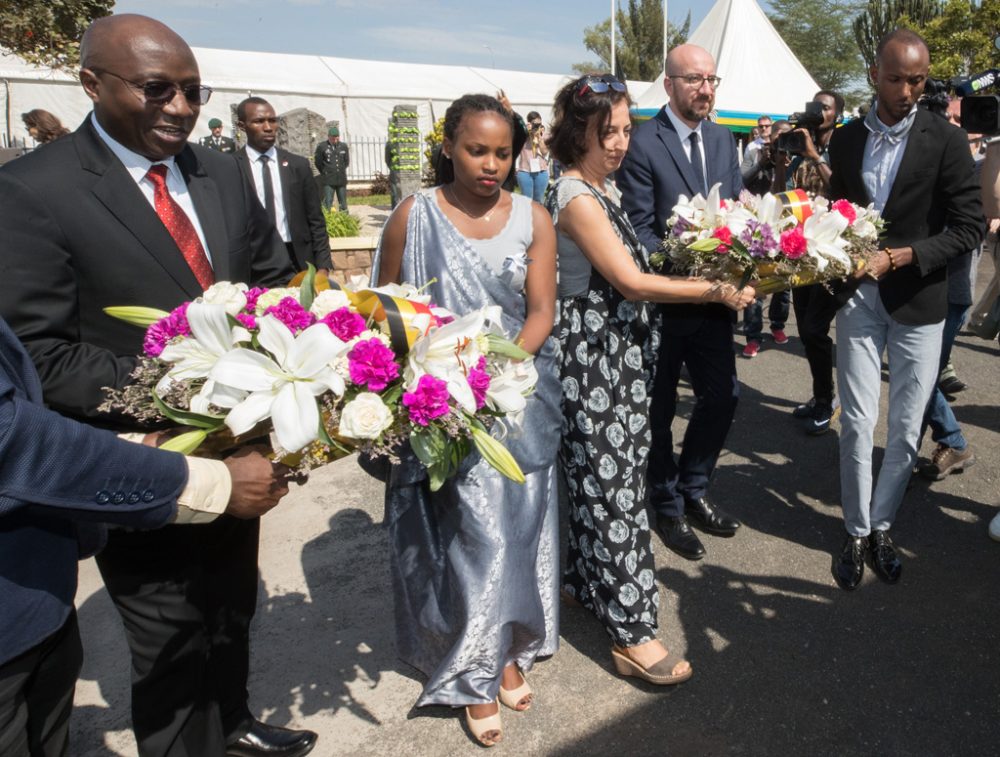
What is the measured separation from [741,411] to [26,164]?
16.1 ft

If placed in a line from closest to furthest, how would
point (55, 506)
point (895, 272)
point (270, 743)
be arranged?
1. point (55, 506)
2. point (270, 743)
3. point (895, 272)

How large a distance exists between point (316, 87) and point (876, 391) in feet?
81.9

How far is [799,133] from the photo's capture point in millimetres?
5188

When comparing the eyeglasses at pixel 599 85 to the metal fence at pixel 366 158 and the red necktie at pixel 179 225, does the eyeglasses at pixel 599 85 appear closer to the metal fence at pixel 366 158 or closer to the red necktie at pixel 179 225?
the red necktie at pixel 179 225

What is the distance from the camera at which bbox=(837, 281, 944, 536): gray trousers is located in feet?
11.2

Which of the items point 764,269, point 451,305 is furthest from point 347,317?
A: point 764,269

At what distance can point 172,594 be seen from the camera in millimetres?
2162

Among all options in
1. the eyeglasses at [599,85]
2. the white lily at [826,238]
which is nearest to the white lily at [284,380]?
the eyeglasses at [599,85]

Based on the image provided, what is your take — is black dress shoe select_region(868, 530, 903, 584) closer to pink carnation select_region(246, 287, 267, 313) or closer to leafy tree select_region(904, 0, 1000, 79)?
pink carnation select_region(246, 287, 267, 313)

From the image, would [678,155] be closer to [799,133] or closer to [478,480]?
[478,480]

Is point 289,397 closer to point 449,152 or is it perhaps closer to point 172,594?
point 172,594

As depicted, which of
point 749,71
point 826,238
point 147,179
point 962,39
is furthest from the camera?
point 962,39

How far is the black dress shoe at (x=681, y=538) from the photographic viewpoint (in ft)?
12.3

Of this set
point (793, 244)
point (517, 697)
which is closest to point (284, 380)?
point (517, 697)
